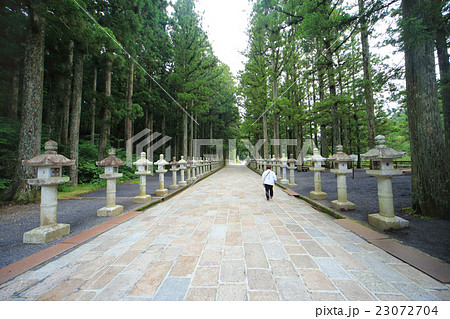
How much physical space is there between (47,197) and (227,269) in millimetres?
3542

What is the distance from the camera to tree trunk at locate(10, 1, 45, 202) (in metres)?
5.86

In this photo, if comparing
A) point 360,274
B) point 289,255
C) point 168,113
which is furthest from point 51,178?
point 168,113

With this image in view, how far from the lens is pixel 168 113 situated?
19250mm

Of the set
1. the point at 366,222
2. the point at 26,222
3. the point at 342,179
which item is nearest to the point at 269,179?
the point at 342,179

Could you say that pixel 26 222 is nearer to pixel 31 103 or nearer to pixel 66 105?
pixel 31 103

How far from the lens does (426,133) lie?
386 centimetres

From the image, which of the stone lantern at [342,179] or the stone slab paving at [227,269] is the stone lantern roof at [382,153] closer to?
the stone lantern at [342,179]

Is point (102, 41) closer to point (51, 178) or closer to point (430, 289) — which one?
point (51, 178)

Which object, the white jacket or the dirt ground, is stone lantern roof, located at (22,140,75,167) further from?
the white jacket

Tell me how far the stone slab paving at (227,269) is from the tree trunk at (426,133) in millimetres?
2182

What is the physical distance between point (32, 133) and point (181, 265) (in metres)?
7.47

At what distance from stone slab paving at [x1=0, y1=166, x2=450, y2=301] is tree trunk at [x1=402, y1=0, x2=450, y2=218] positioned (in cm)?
218

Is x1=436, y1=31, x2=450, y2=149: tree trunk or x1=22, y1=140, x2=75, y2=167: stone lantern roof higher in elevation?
x1=436, y1=31, x2=450, y2=149: tree trunk

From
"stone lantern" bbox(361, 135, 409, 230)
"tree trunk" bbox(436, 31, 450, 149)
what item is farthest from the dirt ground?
"tree trunk" bbox(436, 31, 450, 149)
